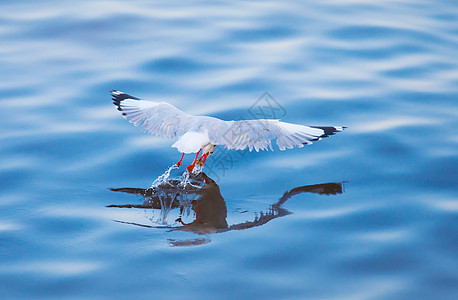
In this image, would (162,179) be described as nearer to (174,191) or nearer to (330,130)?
(174,191)

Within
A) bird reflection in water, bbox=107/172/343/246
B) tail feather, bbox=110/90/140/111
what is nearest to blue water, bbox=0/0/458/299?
bird reflection in water, bbox=107/172/343/246

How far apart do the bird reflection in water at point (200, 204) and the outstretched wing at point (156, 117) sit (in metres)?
0.62

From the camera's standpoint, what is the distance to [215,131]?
7172 mm

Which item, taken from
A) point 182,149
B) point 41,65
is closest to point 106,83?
point 41,65

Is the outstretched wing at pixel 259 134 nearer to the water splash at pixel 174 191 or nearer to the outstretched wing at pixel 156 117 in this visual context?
the outstretched wing at pixel 156 117

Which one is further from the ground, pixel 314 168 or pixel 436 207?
pixel 314 168

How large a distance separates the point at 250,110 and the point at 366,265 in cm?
356

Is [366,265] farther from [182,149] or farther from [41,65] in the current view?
[41,65]

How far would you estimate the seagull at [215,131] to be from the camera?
710cm

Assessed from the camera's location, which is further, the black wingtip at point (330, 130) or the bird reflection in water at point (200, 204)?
the black wingtip at point (330, 130)

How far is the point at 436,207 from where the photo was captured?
269 inches

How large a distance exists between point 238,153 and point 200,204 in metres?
1.32

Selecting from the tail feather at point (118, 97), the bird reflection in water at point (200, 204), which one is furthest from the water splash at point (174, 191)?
the tail feather at point (118, 97)

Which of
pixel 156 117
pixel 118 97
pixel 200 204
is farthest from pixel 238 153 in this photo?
pixel 118 97
